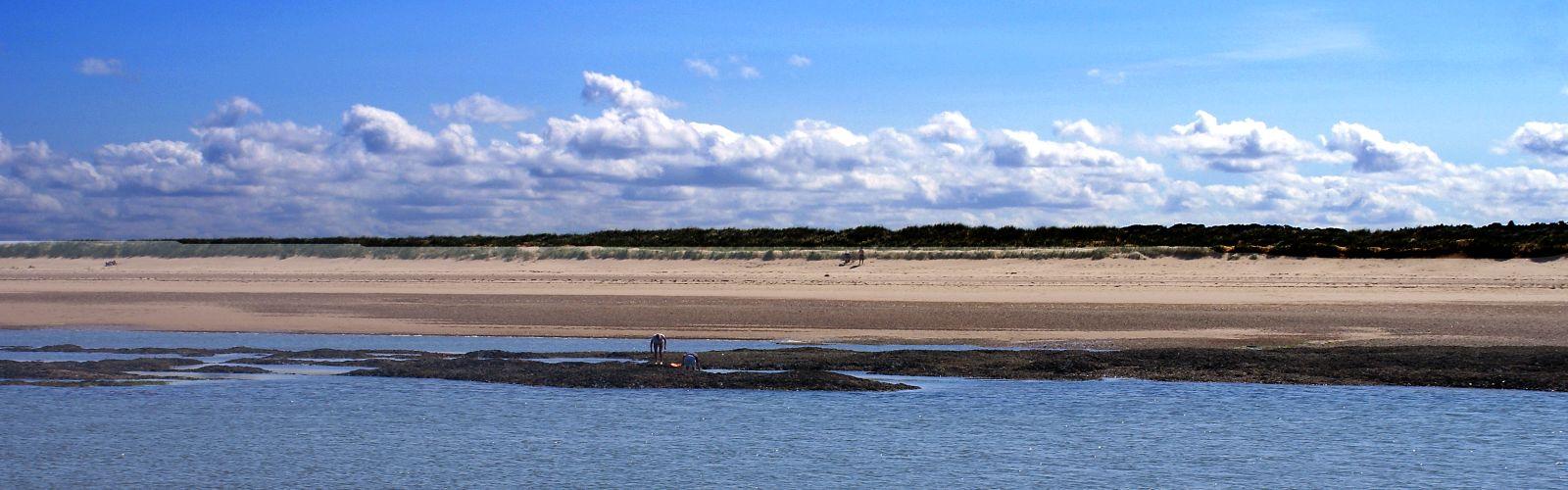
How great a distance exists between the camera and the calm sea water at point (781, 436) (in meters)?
11.2

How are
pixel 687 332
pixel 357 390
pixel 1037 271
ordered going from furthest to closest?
pixel 1037 271 → pixel 687 332 → pixel 357 390

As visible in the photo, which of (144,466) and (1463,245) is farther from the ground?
(1463,245)

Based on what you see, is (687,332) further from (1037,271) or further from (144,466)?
(1037,271)

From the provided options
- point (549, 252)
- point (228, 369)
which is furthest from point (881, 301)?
point (549, 252)

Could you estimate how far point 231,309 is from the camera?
27.8m

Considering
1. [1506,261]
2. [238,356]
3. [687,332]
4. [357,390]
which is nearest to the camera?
[357,390]

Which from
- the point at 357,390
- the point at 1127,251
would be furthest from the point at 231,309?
the point at 1127,251

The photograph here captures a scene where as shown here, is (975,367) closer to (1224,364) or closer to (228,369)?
(1224,364)

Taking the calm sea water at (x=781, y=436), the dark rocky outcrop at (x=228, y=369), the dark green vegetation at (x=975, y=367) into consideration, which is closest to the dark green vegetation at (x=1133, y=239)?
the dark green vegetation at (x=975, y=367)

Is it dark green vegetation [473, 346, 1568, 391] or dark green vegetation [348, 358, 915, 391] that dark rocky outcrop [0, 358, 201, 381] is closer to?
dark green vegetation [348, 358, 915, 391]

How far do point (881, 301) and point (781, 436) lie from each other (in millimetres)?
14643

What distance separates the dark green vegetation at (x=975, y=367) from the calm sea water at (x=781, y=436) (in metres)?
0.41

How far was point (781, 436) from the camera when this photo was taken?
42.9 ft

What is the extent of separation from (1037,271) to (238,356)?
2068 centimetres
